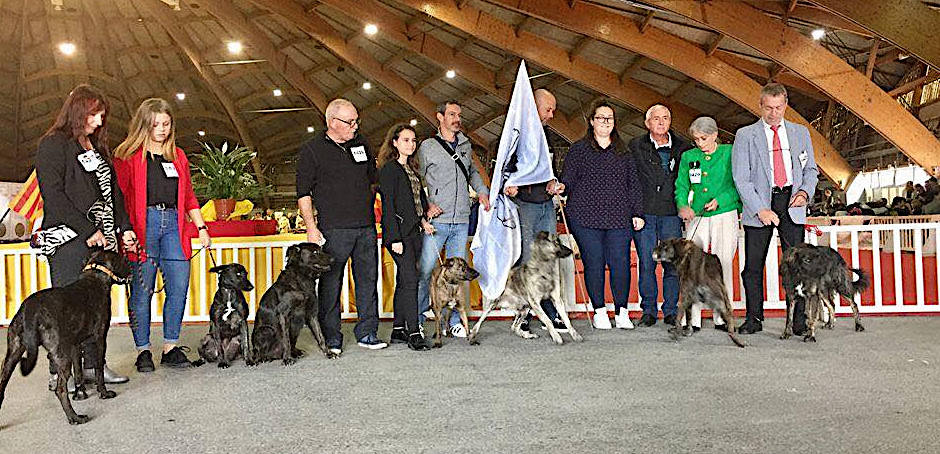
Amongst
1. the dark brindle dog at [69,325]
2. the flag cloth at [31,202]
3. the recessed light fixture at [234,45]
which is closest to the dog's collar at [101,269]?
the dark brindle dog at [69,325]

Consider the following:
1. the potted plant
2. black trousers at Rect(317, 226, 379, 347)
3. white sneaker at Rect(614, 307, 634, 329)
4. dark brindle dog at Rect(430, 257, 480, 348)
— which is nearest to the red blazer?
black trousers at Rect(317, 226, 379, 347)

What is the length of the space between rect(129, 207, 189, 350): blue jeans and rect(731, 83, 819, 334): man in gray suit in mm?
3351

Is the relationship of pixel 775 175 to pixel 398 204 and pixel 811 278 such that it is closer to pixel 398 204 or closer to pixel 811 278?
pixel 811 278

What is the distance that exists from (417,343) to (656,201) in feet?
6.29

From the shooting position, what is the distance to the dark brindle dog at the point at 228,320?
3885mm

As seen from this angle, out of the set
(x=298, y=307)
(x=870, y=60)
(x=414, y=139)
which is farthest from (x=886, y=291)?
(x=870, y=60)

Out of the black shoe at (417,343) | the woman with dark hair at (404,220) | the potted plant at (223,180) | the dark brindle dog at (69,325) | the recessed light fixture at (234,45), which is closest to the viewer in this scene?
the dark brindle dog at (69,325)

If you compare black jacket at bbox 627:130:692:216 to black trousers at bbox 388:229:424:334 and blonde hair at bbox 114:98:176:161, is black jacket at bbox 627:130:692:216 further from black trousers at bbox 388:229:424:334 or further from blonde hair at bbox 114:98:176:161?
blonde hair at bbox 114:98:176:161

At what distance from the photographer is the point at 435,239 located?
4609 mm

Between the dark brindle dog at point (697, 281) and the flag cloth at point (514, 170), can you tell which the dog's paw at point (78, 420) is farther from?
the dark brindle dog at point (697, 281)

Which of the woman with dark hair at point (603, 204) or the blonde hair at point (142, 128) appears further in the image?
the woman with dark hair at point (603, 204)

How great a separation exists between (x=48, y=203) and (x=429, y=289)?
86.6 inches

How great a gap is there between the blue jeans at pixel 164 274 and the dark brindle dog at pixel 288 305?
439 millimetres

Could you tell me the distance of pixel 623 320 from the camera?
4.81m
